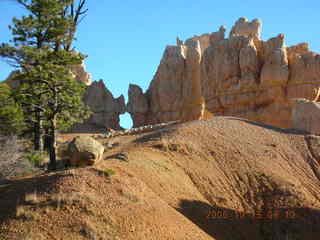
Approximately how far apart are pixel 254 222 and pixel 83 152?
21.9 ft

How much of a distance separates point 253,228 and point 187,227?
3.53 meters

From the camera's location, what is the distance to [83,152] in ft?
45.2

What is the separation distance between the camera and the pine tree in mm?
17250

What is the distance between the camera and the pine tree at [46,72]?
17250mm

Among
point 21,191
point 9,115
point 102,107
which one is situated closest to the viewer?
point 21,191

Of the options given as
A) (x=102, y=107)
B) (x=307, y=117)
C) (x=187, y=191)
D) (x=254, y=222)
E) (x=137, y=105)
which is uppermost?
(x=137, y=105)

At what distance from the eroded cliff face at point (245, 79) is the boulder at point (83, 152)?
23227 mm

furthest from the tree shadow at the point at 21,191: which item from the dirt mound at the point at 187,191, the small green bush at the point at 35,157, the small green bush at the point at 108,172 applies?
the small green bush at the point at 35,157

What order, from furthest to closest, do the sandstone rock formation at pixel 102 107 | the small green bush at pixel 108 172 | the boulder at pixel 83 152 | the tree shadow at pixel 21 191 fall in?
the sandstone rock formation at pixel 102 107 → the boulder at pixel 83 152 → the small green bush at pixel 108 172 → the tree shadow at pixel 21 191

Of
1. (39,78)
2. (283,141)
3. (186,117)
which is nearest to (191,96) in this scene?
(186,117)

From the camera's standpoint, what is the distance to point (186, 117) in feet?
90.9
